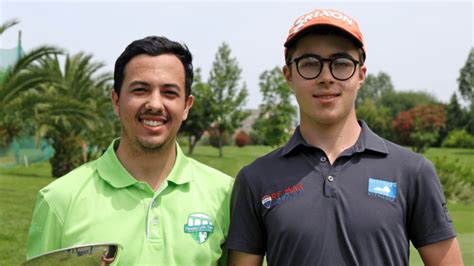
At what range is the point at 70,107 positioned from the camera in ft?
64.9

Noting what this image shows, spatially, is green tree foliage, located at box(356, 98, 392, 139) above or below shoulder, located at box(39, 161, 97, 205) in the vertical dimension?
below

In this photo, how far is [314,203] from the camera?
2621 mm

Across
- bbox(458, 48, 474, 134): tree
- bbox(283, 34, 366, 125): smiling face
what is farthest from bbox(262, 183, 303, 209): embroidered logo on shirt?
bbox(458, 48, 474, 134): tree

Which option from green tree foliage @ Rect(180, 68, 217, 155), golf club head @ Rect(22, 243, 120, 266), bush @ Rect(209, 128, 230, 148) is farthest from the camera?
bush @ Rect(209, 128, 230, 148)

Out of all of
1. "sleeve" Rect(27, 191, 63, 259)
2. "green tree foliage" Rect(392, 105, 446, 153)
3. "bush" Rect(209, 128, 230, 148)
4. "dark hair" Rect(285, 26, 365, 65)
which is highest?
"dark hair" Rect(285, 26, 365, 65)

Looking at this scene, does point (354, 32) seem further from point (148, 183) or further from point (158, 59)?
point (148, 183)

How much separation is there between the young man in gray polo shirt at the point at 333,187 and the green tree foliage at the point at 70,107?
1635cm

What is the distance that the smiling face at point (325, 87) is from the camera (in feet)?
8.84

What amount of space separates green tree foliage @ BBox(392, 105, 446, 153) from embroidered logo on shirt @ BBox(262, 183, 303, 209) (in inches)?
1626

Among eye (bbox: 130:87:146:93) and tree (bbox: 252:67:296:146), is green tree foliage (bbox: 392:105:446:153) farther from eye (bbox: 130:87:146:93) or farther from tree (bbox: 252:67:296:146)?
eye (bbox: 130:87:146:93)

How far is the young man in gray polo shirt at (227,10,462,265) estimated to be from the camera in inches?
102

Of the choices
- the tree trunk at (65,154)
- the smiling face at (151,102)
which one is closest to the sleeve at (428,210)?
the smiling face at (151,102)

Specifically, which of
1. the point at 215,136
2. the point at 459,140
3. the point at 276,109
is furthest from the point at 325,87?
the point at 215,136

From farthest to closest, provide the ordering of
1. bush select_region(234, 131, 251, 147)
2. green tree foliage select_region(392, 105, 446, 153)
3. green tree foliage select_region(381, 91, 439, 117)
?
green tree foliage select_region(381, 91, 439, 117)
bush select_region(234, 131, 251, 147)
green tree foliage select_region(392, 105, 446, 153)
